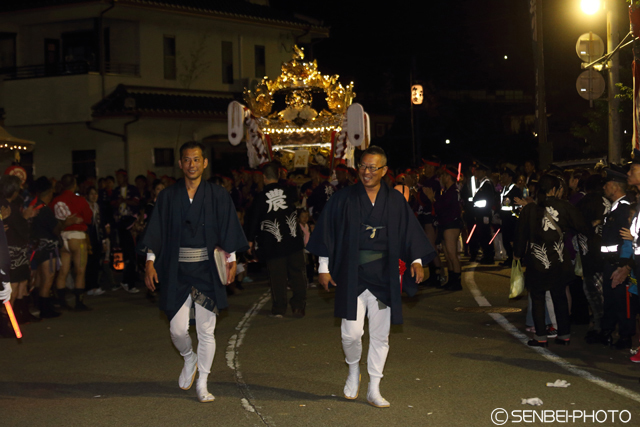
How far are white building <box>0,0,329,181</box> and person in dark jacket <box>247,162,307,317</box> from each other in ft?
57.0

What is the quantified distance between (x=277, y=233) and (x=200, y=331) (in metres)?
4.54

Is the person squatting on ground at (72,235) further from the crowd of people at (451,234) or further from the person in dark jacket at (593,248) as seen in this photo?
the person in dark jacket at (593,248)

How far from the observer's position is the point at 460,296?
12312mm

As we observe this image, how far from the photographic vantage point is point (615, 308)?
8336mm

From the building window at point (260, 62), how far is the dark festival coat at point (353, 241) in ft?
91.9

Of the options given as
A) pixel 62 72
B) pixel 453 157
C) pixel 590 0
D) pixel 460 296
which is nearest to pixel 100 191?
pixel 460 296

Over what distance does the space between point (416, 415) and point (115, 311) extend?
272 inches

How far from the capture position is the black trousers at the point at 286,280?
1077 centimetres

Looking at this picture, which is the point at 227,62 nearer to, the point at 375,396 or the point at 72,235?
the point at 72,235

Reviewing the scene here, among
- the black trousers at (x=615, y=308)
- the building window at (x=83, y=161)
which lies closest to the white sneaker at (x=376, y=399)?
the black trousers at (x=615, y=308)

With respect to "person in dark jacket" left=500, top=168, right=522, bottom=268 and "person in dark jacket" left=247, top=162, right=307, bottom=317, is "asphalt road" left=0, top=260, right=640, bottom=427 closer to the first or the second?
"person in dark jacket" left=247, top=162, right=307, bottom=317

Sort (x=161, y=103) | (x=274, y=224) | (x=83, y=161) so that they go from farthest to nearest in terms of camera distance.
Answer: (x=83, y=161), (x=161, y=103), (x=274, y=224)

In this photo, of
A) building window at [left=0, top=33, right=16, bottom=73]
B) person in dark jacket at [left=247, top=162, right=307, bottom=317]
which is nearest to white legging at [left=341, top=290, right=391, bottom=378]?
person in dark jacket at [left=247, top=162, right=307, bottom=317]

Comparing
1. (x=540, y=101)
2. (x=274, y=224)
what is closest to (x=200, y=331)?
(x=274, y=224)
